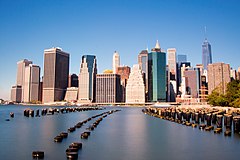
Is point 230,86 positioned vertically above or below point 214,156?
above

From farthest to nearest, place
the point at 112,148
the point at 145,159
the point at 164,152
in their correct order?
the point at 112,148 → the point at 164,152 → the point at 145,159

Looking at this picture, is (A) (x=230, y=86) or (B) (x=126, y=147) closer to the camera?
(B) (x=126, y=147)

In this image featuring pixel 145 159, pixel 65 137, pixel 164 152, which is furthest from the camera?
pixel 65 137

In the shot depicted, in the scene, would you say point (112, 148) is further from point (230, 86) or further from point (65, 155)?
point (230, 86)

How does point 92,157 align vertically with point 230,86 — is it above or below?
below

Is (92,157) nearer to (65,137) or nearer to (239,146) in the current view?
(65,137)

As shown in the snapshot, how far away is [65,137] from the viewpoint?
153 feet

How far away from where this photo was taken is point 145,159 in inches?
1235

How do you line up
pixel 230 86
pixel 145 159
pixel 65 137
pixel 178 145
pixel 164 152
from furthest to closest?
1. pixel 230 86
2. pixel 65 137
3. pixel 178 145
4. pixel 164 152
5. pixel 145 159

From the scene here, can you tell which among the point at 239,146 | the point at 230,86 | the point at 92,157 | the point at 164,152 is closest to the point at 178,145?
the point at 164,152

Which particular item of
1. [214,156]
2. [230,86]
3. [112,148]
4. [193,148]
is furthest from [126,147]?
[230,86]

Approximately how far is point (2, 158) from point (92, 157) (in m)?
10.6

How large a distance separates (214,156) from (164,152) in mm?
6201

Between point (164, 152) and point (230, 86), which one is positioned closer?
point (164, 152)
